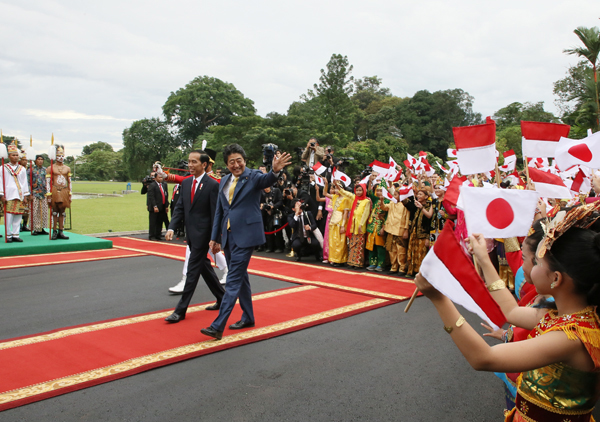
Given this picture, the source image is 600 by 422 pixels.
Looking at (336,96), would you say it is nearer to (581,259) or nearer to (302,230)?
(302,230)

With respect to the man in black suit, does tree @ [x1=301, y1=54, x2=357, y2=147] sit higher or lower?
higher

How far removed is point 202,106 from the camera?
161 ft

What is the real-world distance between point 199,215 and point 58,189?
21.9 ft

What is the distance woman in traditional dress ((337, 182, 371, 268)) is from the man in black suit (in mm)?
3810

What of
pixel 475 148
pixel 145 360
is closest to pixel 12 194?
pixel 145 360

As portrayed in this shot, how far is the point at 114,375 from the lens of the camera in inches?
134

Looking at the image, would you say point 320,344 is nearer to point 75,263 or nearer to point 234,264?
point 234,264

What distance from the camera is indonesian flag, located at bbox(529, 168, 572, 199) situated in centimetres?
370

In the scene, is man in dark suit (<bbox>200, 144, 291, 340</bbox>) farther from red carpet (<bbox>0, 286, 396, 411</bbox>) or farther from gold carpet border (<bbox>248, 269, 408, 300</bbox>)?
gold carpet border (<bbox>248, 269, 408, 300</bbox>)

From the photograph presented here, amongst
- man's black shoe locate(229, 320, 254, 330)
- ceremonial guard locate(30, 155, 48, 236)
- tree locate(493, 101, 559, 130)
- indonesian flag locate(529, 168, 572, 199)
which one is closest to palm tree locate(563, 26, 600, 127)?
indonesian flag locate(529, 168, 572, 199)

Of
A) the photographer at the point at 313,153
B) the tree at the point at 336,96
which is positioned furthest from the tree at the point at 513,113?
the photographer at the point at 313,153

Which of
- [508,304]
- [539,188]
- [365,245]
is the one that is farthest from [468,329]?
[365,245]

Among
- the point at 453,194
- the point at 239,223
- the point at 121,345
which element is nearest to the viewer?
the point at 453,194

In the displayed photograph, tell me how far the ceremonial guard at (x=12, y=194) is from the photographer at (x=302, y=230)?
6232mm
